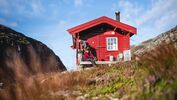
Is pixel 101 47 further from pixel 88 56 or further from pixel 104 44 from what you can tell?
pixel 88 56

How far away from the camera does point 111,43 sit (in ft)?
77.3

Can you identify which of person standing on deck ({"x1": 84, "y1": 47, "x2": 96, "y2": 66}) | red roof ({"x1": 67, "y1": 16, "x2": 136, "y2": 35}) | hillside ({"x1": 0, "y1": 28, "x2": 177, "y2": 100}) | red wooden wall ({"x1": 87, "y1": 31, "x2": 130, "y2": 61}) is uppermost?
red roof ({"x1": 67, "y1": 16, "x2": 136, "y2": 35})

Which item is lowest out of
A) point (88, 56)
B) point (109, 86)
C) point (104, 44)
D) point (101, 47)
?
point (109, 86)

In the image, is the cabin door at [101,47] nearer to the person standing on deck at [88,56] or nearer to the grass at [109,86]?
the person standing on deck at [88,56]

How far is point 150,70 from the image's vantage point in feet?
21.8

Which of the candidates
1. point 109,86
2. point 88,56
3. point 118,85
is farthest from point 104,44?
point 118,85

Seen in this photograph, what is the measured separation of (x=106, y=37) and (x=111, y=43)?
1.88 feet

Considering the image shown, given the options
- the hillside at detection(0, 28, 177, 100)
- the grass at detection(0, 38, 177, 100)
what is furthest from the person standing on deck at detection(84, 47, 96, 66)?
the grass at detection(0, 38, 177, 100)

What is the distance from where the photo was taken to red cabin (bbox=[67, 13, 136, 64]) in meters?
23.0

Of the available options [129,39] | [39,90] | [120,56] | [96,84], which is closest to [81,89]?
[96,84]

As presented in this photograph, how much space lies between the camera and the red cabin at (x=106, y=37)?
2297cm

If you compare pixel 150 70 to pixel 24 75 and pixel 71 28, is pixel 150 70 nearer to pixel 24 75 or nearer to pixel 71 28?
pixel 24 75

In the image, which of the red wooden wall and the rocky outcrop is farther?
the red wooden wall

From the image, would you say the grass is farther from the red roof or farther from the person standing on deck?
the red roof
